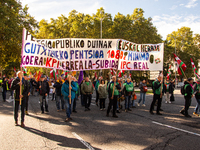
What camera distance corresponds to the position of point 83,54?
25.9 ft

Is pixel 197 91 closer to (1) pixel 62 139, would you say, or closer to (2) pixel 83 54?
(2) pixel 83 54

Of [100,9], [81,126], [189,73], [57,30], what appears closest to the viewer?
[81,126]

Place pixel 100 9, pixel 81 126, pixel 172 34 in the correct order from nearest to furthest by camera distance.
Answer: pixel 81 126 → pixel 100 9 → pixel 172 34

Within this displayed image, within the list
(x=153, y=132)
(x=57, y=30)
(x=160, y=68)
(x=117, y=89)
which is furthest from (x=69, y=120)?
(x=57, y=30)

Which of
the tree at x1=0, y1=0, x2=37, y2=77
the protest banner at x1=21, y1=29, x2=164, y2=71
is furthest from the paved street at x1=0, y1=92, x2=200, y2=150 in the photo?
the tree at x1=0, y1=0, x2=37, y2=77

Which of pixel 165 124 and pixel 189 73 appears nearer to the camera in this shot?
pixel 165 124

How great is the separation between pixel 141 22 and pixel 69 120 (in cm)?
3399

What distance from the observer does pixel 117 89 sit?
318 inches

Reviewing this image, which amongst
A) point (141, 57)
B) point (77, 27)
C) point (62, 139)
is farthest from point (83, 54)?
point (77, 27)

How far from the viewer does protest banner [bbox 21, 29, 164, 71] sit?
687 cm

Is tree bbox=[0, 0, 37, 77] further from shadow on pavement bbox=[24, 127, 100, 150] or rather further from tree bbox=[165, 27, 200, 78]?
tree bbox=[165, 27, 200, 78]

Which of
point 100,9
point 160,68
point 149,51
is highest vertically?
point 100,9

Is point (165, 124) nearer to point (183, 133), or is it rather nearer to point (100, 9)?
point (183, 133)

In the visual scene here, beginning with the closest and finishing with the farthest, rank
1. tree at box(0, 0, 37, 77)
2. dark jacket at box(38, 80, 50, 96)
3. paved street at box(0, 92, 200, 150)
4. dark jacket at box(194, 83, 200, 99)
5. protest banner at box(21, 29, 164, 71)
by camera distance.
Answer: paved street at box(0, 92, 200, 150)
protest banner at box(21, 29, 164, 71)
dark jacket at box(194, 83, 200, 99)
dark jacket at box(38, 80, 50, 96)
tree at box(0, 0, 37, 77)
